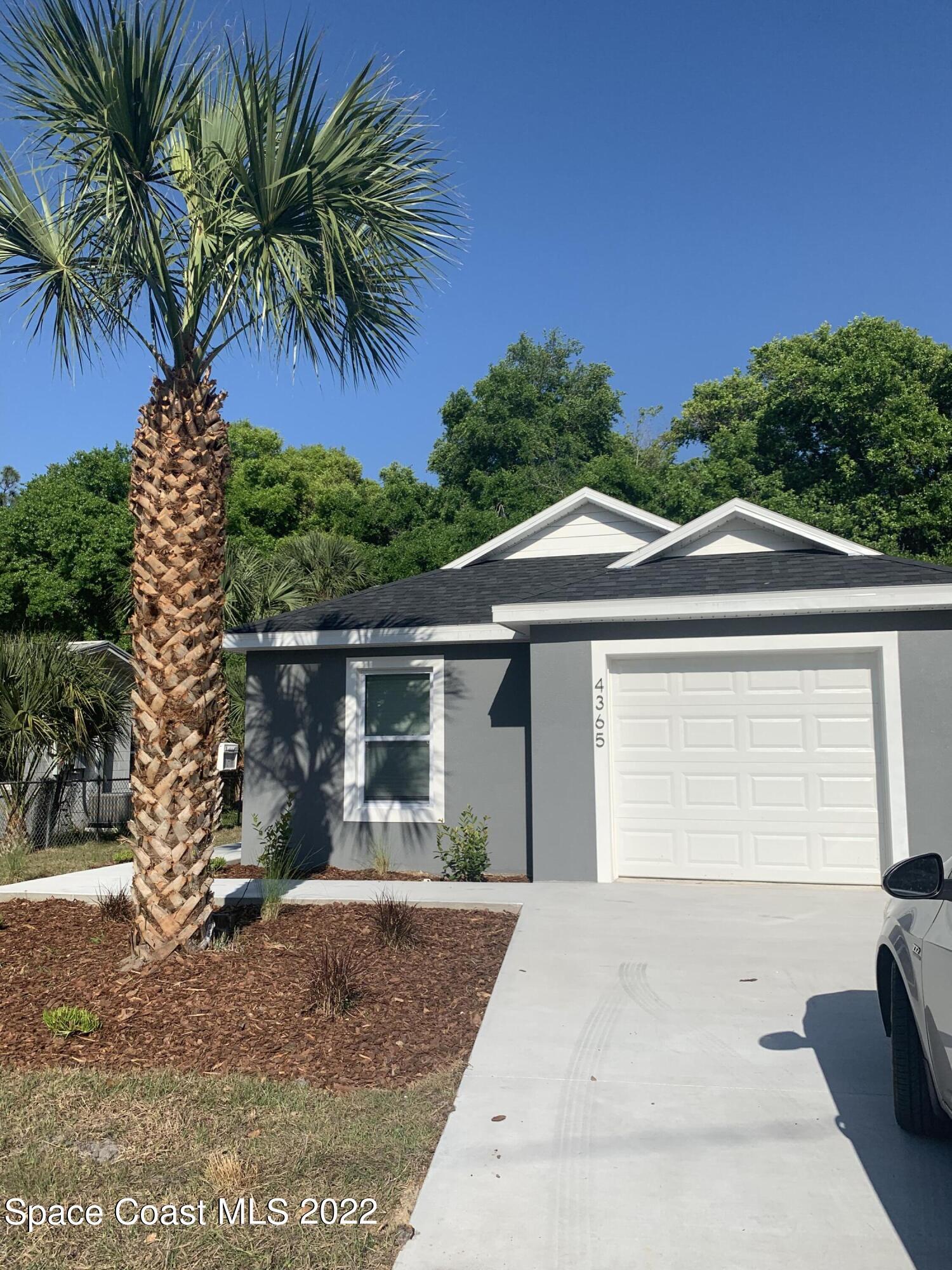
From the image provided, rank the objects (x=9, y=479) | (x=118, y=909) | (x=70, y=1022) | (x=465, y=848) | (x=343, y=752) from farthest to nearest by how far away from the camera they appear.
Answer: (x=9, y=479) → (x=343, y=752) → (x=465, y=848) → (x=118, y=909) → (x=70, y=1022)

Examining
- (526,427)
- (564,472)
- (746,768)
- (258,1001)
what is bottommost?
(258,1001)

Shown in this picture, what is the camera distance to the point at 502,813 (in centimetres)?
1063

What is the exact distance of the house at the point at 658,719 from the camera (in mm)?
8805

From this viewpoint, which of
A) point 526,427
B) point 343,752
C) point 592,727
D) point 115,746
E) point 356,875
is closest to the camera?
point 592,727

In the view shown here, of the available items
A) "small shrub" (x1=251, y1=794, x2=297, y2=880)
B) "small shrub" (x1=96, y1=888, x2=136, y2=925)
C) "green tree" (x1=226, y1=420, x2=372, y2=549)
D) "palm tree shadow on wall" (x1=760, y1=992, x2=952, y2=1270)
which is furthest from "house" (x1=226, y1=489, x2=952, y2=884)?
"green tree" (x1=226, y1=420, x2=372, y2=549)

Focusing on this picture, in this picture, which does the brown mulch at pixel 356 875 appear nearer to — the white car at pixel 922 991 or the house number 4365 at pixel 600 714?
the house number 4365 at pixel 600 714

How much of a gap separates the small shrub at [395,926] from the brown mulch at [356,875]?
3.01 meters

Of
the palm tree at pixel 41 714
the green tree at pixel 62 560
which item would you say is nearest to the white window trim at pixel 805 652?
the palm tree at pixel 41 714

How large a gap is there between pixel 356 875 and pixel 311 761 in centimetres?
165

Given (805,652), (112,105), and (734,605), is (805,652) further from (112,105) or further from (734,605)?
(112,105)

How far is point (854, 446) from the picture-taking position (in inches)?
1075

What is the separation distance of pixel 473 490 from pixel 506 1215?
33114 mm

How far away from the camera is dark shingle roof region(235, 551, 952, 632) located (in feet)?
30.5

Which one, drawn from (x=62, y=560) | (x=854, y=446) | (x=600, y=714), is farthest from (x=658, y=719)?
(x=62, y=560)
